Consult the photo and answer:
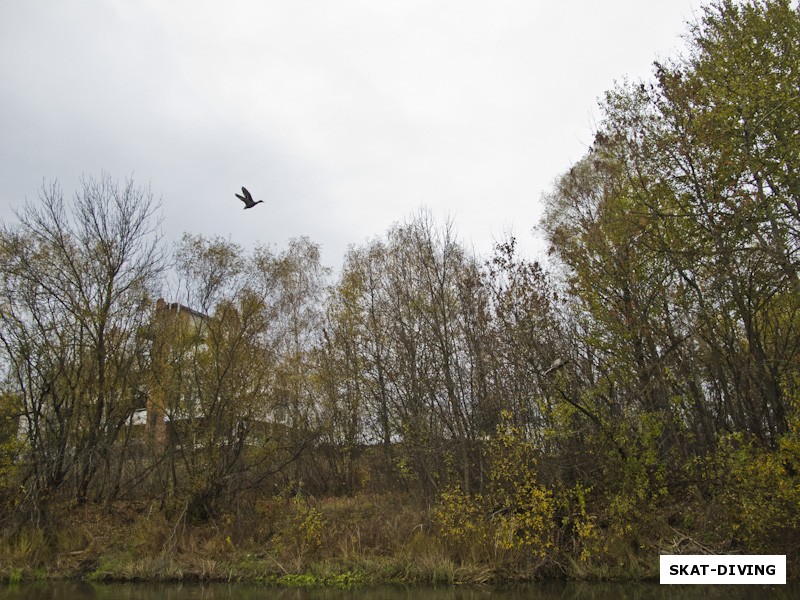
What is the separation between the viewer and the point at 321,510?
53.8 feet

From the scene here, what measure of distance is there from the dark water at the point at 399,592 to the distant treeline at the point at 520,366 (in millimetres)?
798

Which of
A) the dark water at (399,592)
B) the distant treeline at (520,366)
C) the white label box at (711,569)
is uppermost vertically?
the distant treeline at (520,366)

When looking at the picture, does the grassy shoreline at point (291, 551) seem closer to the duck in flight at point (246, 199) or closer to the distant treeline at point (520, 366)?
the distant treeline at point (520, 366)

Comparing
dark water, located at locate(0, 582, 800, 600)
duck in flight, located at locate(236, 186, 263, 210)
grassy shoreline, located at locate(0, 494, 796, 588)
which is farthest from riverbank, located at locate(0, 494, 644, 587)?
duck in flight, located at locate(236, 186, 263, 210)

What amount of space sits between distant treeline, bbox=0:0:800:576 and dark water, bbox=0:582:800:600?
0.80 meters

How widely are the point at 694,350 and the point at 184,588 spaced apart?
41.5 feet

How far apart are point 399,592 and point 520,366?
5.98 meters

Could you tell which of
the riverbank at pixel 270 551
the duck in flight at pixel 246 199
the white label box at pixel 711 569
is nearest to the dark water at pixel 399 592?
the white label box at pixel 711 569

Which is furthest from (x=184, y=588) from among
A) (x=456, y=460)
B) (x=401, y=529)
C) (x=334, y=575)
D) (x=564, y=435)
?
(x=564, y=435)

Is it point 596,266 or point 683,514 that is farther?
point 596,266

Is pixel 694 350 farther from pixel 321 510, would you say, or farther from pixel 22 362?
pixel 22 362

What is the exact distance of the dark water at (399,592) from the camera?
10.8 metres

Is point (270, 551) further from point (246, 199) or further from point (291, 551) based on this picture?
point (246, 199)

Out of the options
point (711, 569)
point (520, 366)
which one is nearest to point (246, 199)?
point (520, 366)
